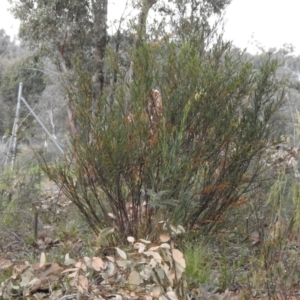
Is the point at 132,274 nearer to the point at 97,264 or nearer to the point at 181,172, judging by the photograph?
the point at 97,264

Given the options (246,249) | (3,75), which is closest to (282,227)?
(246,249)

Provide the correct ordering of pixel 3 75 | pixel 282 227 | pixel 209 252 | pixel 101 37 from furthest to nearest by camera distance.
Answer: pixel 3 75, pixel 101 37, pixel 209 252, pixel 282 227

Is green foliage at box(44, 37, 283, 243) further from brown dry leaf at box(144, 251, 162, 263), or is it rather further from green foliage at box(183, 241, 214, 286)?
brown dry leaf at box(144, 251, 162, 263)

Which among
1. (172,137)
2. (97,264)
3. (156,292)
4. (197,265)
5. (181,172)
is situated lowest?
(197,265)

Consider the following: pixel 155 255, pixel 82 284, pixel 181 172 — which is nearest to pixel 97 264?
pixel 82 284

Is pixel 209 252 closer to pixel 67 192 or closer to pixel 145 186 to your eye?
pixel 145 186

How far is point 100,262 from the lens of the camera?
100 inches

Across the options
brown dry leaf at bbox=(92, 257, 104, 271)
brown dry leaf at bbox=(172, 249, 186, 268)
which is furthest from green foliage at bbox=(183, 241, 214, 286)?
brown dry leaf at bbox=(92, 257, 104, 271)

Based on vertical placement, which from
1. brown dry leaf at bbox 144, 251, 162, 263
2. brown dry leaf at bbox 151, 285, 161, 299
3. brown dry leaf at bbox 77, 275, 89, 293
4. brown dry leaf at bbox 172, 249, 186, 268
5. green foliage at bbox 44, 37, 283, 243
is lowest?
brown dry leaf at bbox 151, 285, 161, 299

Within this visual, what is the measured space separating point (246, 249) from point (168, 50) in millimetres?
1623

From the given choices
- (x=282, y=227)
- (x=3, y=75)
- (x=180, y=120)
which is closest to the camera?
(x=282, y=227)

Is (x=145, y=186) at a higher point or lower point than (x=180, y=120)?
lower

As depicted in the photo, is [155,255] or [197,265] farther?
[197,265]

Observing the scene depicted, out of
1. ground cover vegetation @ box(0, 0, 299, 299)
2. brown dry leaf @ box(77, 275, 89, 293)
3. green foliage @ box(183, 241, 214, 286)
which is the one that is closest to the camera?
brown dry leaf @ box(77, 275, 89, 293)
